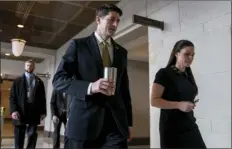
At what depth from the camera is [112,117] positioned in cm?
65

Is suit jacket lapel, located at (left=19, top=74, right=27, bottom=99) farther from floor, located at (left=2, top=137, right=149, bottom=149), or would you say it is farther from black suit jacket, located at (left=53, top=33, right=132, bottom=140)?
black suit jacket, located at (left=53, top=33, right=132, bottom=140)

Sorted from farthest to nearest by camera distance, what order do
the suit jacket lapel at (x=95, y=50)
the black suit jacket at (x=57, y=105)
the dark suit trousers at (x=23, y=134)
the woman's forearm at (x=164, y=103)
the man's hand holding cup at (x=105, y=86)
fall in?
1. the black suit jacket at (x=57, y=105)
2. the dark suit trousers at (x=23, y=134)
3. the woman's forearm at (x=164, y=103)
4. the suit jacket lapel at (x=95, y=50)
5. the man's hand holding cup at (x=105, y=86)

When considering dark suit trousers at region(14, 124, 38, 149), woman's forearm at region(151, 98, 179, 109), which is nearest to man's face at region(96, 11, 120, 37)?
woman's forearm at region(151, 98, 179, 109)

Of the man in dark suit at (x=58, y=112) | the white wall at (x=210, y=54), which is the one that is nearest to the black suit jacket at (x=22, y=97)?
the man in dark suit at (x=58, y=112)

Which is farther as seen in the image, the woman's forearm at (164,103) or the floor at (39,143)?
the floor at (39,143)

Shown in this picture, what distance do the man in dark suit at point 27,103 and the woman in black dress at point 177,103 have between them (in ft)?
3.28

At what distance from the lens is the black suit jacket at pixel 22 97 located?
157 centimetres

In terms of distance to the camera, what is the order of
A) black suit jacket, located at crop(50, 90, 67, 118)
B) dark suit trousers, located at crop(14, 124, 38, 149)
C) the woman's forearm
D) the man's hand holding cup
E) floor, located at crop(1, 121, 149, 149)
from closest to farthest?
the man's hand holding cup
the woman's forearm
floor, located at crop(1, 121, 149, 149)
dark suit trousers, located at crop(14, 124, 38, 149)
black suit jacket, located at crop(50, 90, 67, 118)

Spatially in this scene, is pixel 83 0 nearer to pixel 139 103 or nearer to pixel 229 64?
pixel 139 103

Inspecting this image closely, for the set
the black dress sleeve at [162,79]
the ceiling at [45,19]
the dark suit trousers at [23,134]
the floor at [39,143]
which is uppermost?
the ceiling at [45,19]

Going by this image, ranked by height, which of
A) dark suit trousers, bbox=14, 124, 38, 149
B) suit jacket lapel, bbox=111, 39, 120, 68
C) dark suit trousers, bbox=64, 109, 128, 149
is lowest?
dark suit trousers, bbox=14, 124, 38, 149

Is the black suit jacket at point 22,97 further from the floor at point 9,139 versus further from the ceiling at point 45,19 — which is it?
the ceiling at point 45,19

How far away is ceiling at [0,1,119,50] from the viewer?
124 cm

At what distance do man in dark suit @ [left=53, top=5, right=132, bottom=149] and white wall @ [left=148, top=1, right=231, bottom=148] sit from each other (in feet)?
1.49
